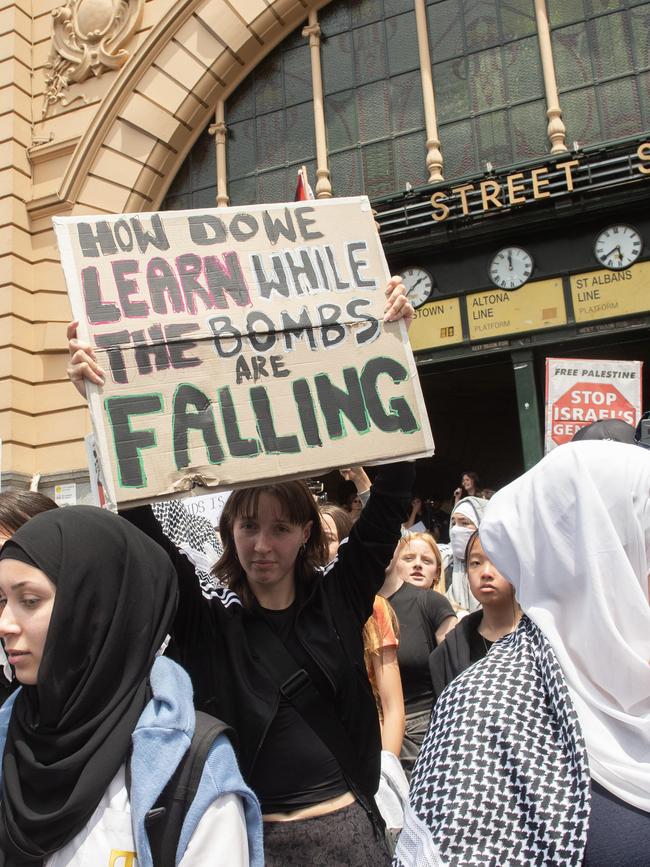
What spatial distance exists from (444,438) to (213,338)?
15478 mm

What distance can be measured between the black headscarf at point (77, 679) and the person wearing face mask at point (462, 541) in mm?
3558

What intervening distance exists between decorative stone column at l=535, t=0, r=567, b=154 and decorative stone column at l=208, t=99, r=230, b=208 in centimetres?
466

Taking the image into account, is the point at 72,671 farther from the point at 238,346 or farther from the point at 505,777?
the point at 238,346

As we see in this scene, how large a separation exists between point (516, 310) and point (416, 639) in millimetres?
7225

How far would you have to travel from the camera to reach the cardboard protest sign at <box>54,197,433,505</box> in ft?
7.70

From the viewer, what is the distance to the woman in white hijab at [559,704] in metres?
1.33

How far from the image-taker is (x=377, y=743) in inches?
A: 88.4

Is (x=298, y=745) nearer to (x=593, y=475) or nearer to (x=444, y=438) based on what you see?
(x=593, y=475)

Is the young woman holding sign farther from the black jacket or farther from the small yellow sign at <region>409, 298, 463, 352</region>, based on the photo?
the small yellow sign at <region>409, 298, 463, 352</region>

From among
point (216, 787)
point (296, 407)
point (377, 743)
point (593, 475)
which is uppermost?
point (296, 407)

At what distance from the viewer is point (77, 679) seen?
59.9 inches

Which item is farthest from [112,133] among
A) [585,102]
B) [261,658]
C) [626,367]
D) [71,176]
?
[261,658]

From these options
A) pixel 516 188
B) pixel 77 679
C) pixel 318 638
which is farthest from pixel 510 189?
pixel 77 679

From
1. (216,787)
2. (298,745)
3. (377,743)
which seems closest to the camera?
(216,787)
